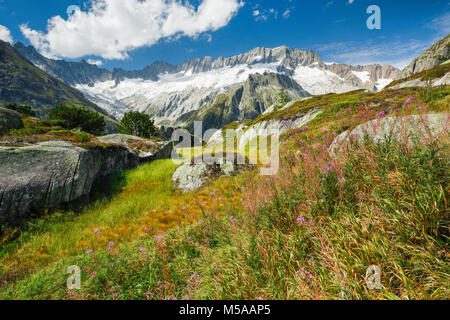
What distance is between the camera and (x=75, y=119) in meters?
32.2

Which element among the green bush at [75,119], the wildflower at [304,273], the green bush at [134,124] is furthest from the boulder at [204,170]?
the green bush at [134,124]

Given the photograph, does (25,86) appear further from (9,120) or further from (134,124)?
(9,120)

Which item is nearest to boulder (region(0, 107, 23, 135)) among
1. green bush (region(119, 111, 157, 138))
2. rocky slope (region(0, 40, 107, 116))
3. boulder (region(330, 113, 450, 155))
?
green bush (region(119, 111, 157, 138))

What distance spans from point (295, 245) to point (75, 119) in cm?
4269

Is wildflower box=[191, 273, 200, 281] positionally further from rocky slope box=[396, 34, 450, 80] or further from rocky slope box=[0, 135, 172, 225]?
rocky slope box=[396, 34, 450, 80]

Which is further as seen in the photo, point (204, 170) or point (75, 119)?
point (75, 119)

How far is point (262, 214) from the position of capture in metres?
3.28

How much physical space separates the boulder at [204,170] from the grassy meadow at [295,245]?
288cm

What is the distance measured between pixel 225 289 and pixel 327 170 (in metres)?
2.69

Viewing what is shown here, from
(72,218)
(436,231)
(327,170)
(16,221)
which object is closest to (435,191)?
(436,231)

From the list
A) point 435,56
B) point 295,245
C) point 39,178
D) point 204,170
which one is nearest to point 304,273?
point 295,245

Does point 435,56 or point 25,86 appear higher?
point 25,86
